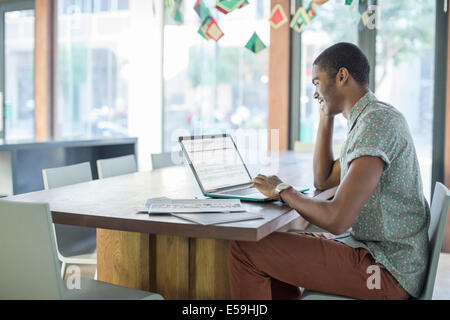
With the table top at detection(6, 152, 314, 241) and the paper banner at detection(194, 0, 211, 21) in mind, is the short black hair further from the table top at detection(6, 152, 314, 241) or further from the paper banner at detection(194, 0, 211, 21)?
the paper banner at detection(194, 0, 211, 21)

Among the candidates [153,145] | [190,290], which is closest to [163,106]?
[153,145]

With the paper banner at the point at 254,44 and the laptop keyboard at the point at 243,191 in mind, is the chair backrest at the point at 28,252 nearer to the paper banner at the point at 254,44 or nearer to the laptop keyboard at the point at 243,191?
the laptop keyboard at the point at 243,191

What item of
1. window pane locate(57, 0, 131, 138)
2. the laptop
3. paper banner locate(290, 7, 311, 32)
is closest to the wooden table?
the laptop

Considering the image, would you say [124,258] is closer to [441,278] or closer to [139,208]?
[139,208]

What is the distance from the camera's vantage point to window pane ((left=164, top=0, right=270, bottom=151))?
509 cm

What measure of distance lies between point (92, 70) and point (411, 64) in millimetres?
3584

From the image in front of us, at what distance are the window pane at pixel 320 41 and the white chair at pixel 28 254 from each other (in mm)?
3282

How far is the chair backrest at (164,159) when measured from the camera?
132 inches

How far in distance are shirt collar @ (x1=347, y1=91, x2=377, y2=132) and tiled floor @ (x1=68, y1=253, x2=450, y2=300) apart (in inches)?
74.4

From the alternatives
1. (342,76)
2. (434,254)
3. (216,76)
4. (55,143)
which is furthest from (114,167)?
(216,76)

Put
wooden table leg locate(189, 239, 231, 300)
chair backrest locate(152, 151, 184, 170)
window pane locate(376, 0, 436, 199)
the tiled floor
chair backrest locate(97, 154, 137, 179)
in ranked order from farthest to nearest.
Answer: window pane locate(376, 0, 436, 199), chair backrest locate(152, 151, 184, 170), the tiled floor, chair backrest locate(97, 154, 137, 179), wooden table leg locate(189, 239, 231, 300)

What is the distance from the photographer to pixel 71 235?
2.67m

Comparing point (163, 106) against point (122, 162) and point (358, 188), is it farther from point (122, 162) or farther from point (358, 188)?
point (358, 188)
